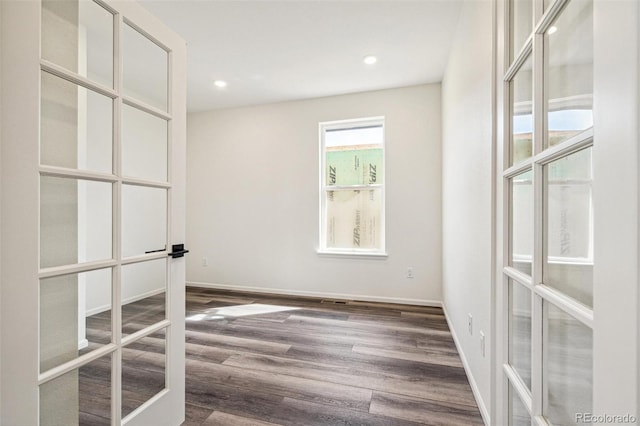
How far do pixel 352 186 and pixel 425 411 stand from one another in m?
2.68

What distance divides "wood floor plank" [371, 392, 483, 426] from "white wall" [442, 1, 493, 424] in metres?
0.10

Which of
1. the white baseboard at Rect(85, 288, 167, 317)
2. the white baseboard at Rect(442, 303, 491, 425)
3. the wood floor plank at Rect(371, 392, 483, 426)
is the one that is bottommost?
the wood floor plank at Rect(371, 392, 483, 426)

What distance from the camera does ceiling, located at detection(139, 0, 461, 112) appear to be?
6.96 feet

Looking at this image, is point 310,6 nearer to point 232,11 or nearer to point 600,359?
point 232,11

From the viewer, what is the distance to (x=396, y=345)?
7.84 ft

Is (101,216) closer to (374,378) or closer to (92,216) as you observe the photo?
(92,216)

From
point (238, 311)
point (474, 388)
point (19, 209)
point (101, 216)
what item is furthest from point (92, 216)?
point (238, 311)

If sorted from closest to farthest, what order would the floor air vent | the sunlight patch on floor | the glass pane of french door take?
1. the glass pane of french door
2. the sunlight patch on floor
3. the floor air vent

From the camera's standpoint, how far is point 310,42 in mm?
2537

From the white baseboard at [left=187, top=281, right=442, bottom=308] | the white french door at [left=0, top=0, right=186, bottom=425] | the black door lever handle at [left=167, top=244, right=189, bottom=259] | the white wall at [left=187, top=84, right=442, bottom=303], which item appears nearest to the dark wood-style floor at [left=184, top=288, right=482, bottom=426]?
the white baseboard at [left=187, top=281, right=442, bottom=308]

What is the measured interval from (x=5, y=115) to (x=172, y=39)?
90 centimetres

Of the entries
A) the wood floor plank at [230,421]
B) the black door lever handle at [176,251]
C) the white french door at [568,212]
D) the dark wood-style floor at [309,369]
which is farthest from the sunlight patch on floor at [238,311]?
the white french door at [568,212]

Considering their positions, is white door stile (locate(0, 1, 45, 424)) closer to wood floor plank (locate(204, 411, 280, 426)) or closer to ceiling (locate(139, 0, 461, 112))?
wood floor plank (locate(204, 411, 280, 426))

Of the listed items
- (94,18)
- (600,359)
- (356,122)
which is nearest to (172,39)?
(94,18)
